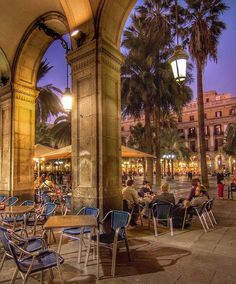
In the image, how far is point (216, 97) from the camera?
62.7 m

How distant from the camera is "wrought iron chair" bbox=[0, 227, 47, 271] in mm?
3448

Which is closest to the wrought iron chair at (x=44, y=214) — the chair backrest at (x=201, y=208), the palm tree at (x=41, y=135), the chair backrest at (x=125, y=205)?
the chair backrest at (x=125, y=205)

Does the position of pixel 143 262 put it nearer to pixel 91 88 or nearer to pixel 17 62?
pixel 91 88

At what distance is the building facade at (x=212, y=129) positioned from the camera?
181ft

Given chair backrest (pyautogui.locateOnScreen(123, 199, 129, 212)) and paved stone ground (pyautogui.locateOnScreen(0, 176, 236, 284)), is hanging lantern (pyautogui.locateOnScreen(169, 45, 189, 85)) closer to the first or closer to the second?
chair backrest (pyautogui.locateOnScreen(123, 199, 129, 212))

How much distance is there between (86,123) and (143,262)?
11.3 feet

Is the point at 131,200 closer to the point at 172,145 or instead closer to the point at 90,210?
the point at 90,210

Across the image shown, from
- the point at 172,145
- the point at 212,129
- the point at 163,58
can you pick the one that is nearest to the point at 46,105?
the point at 163,58

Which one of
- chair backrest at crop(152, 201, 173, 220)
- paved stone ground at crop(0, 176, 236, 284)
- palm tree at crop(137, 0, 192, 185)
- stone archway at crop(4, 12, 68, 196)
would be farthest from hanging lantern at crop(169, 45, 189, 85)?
palm tree at crop(137, 0, 192, 185)

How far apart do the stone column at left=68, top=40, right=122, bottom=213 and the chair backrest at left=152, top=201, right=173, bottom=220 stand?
907 mm

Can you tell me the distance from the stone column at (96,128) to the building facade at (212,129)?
46.7m

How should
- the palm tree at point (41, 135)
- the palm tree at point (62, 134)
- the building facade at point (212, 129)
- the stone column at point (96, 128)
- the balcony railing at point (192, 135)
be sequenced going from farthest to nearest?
1. the balcony railing at point (192, 135)
2. the building facade at point (212, 129)
3. the palm tree at point (41, 135)
4. the palm tree at point (62, 134)
5. the stone column at point (96, 128)

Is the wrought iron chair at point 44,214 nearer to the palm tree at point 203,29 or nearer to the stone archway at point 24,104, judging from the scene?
the stone archway at point 24,104

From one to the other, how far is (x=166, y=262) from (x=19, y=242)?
2454mm
